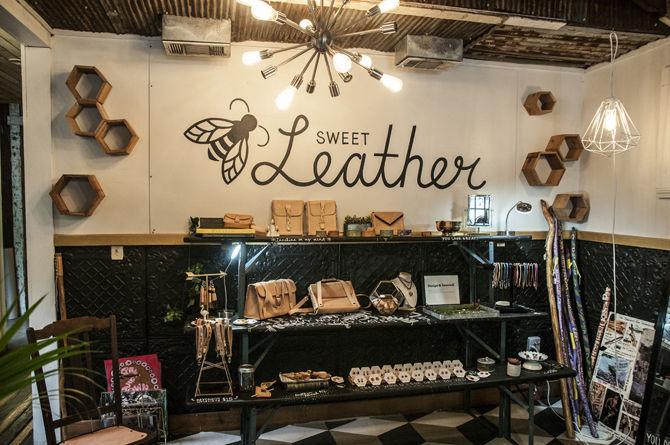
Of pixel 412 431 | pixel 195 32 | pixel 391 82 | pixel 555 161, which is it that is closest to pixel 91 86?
pixel 195 32

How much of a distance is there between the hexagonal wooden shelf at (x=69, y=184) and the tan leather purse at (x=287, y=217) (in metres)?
1.34

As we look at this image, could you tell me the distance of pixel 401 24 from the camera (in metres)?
3.64

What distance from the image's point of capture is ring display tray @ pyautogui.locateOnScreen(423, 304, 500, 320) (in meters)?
3.86

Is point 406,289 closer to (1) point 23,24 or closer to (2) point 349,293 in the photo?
(2) point 349,293

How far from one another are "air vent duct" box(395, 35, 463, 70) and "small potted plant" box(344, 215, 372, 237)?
136 cm

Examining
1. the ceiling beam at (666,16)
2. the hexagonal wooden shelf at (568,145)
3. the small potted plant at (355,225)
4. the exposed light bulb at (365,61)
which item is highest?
the ceiling beam at (666,16)

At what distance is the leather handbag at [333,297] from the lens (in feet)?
12.6

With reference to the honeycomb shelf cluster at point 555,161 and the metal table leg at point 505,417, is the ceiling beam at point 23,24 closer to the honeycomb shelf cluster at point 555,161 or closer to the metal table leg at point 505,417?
the honeycomb shelf cluster at point 555,161

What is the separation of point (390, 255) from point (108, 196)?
2.41 metres

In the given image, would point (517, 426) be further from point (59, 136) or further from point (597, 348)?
point (59, 136)

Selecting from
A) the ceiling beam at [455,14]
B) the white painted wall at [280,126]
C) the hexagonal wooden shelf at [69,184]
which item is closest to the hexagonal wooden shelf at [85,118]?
the white painted wall at [280,126]

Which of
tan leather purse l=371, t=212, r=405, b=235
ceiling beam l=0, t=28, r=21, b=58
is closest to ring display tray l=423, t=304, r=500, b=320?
tan leather purse l=371, t=212, r=405, b=235

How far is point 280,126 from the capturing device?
4.05m

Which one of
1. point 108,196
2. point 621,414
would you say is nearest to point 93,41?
point 108,196
